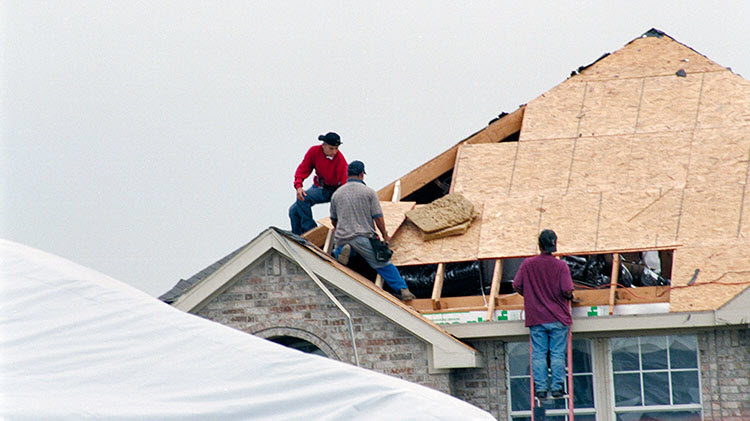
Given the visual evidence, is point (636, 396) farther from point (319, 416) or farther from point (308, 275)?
point (319, 416)

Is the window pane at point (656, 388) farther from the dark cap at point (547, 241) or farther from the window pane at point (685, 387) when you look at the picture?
the dark cap at point (547, 241)

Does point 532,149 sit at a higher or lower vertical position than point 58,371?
higher

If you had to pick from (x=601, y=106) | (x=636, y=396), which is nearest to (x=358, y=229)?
(x=636, y=396)

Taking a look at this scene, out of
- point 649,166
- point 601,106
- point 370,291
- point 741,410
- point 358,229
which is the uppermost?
point 601,106

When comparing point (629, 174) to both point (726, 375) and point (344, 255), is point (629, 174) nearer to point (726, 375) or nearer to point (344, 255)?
point (726, 375)

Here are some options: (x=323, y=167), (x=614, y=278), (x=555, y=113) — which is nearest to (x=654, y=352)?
(x=614, y=278)

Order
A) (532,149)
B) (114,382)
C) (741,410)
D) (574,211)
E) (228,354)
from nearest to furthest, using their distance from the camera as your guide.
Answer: (114,382)
(228,354)
(741,410)
(574,211)
(532,149)

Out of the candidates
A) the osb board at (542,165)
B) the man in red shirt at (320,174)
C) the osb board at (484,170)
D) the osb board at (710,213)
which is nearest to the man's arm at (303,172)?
the man in red shirt at (320,174)

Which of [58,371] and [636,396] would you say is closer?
[58,371]

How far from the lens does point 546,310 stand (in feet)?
36.4

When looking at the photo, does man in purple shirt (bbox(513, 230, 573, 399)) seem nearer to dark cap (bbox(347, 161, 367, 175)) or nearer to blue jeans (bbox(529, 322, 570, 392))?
blue jeans (bbox(529, 322, 570, 392))

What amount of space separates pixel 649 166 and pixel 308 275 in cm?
472

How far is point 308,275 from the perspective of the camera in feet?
39.1

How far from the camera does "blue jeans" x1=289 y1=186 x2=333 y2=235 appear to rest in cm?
1376
